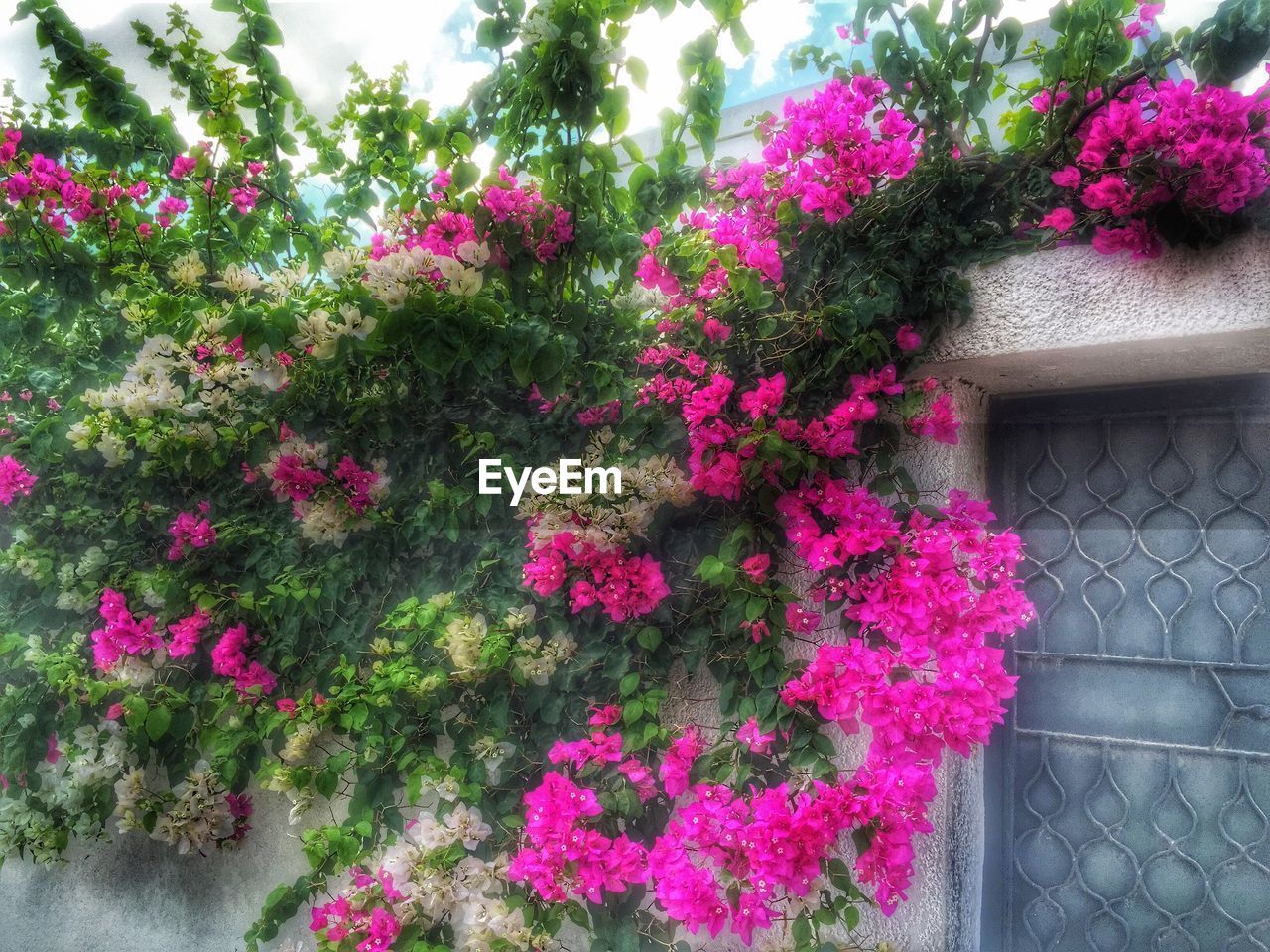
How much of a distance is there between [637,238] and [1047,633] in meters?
1.24

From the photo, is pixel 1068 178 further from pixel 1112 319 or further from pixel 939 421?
pixel 939 421

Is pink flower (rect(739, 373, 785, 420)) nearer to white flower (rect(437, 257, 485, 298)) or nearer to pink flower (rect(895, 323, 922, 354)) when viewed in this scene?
pink flower (rect(895, 323, 922, 354))

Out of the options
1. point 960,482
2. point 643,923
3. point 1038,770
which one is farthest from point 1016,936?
point 960,482

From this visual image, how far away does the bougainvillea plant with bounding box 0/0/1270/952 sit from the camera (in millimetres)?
1471

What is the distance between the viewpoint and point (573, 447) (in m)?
1.94

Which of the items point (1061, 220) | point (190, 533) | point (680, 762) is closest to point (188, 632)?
point (190, 533)

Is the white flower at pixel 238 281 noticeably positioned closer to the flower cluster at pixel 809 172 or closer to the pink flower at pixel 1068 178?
the flower cluster at pixel 809 172

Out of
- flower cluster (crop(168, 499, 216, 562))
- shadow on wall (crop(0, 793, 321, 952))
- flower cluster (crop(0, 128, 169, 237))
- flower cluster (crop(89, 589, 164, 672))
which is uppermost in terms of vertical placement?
flower cluster (crop(0, 128, 169, 237))

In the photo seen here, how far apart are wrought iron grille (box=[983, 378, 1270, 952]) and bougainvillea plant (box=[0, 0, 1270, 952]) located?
19 cm

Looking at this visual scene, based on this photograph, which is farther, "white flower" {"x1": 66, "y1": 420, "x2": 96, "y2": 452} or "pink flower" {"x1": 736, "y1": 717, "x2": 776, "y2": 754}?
"white flower" {"x1": 66, "y1": 420, "x2": 96, "y2": 452}

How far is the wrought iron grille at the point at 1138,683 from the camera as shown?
1.49 m

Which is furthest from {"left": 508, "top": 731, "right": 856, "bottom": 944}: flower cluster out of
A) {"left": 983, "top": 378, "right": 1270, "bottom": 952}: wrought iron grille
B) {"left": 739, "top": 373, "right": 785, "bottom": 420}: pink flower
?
{"left": 739, "top": 373, "right": 785, "bottom": 420}: pink flower

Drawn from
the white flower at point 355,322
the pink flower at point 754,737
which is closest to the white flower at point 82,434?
the white flower at point 355,322

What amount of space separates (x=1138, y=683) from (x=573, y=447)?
52.0 inches
